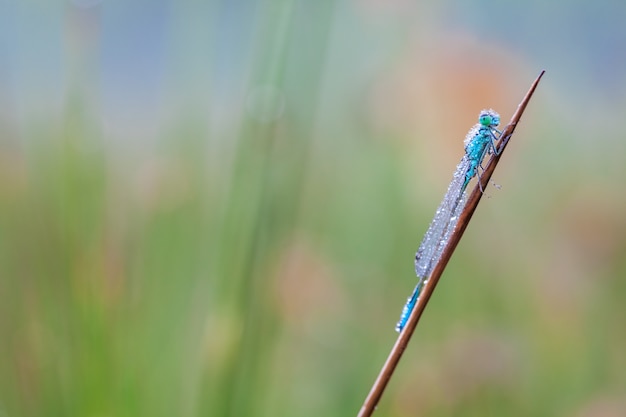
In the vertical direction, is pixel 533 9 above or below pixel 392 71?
above

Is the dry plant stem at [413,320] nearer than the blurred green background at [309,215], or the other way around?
the dry plant stem at [413,320]

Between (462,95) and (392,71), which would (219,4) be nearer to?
(392,71)

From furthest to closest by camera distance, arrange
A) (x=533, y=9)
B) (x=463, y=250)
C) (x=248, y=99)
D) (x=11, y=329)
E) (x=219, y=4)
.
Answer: (x=219, y=4)
(x=533, y=9)
(x=463, y=250)
(x=11, y=329)
(x=248, y=99)

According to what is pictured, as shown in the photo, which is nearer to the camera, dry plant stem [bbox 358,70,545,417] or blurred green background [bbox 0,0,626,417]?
dry plant stem [bbox 358,70,545,417]

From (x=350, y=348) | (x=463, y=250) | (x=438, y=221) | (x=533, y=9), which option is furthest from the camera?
(x=533, y=9)

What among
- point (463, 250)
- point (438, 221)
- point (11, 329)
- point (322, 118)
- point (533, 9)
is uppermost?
point (533, 9)

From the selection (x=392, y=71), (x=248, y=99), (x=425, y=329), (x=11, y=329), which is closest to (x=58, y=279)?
(x=11, y=329)

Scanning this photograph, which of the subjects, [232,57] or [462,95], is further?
[232,57]

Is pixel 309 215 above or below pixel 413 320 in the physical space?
below
